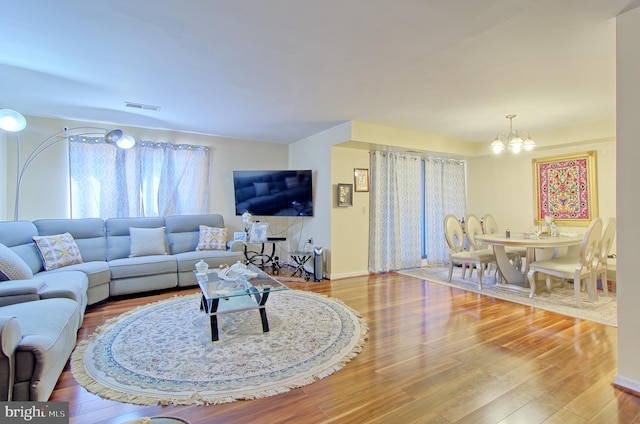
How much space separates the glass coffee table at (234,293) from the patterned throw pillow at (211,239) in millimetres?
1635

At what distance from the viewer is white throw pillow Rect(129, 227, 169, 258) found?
428cm

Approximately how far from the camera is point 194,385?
1.95 meters

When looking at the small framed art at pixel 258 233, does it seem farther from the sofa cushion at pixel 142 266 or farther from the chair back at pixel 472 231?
the chair back at pixel 472 231

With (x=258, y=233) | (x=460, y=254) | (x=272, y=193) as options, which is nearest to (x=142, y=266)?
(x=258, y=233)

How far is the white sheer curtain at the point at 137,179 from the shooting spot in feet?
14.6

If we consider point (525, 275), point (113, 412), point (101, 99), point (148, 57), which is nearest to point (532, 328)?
point (525, 275)

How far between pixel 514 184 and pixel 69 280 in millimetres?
6718

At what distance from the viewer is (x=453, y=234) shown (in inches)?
193

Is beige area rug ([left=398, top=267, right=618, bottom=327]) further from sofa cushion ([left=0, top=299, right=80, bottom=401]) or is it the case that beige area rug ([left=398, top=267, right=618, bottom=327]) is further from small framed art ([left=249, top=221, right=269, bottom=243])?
sofa cushion ([left=0, top=299, right=80, bottom=401])

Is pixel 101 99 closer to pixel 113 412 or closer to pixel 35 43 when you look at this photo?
pixel 35 43

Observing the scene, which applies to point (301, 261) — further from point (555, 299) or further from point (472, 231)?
point (555, 299)

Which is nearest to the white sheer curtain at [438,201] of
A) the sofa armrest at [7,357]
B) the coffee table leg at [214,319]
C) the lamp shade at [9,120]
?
the coffee table leg at [214,319]

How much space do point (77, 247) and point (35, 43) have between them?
2.52m

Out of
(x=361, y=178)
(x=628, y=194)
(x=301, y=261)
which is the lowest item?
(x=301, y=261)
